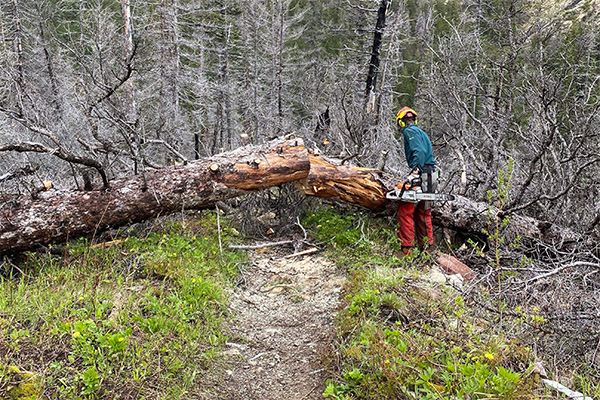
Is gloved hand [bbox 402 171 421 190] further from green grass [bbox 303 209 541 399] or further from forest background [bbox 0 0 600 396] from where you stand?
green grass [bbox 303 209 541 399]

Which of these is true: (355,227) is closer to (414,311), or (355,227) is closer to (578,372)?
(414,311)

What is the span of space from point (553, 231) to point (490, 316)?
10.6 ft

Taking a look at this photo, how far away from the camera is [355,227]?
6.46 meters

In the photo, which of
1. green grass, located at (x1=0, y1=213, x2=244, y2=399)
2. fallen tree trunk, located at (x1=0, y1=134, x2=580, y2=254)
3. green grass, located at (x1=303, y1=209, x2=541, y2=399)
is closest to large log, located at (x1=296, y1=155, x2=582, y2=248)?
fallen tree trunk, located at (x1=0, y1=134, x2=580, y2=254)

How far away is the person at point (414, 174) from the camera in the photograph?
5727 mm

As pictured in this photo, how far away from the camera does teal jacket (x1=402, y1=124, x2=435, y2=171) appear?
573 cm

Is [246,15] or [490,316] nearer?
[490,316]

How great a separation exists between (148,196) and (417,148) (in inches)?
152

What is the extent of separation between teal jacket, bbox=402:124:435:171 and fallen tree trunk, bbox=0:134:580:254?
732mm

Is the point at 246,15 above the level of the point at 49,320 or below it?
above

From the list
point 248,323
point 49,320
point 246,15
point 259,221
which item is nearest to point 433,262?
point 248,323

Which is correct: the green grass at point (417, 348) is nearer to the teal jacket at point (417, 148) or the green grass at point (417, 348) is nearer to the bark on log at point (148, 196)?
the teal jacket at point (417, 148)

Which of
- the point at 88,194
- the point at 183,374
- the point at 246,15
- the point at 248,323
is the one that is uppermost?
the point at 246,15

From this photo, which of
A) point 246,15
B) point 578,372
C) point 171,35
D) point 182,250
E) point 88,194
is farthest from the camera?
point 246,15
